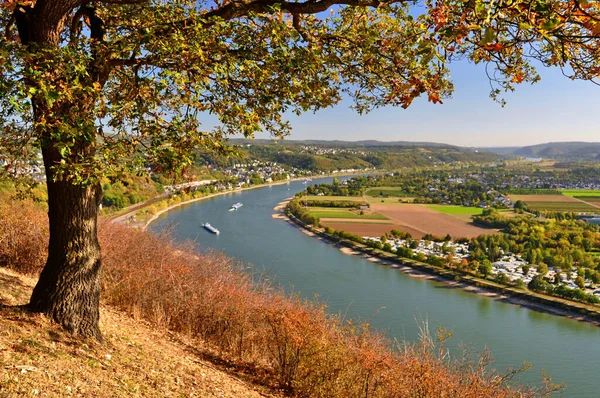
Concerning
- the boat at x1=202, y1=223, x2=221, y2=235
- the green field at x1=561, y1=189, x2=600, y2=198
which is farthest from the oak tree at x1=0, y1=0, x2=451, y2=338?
the green field at x1=561, y1=189, x2=600, y2=198

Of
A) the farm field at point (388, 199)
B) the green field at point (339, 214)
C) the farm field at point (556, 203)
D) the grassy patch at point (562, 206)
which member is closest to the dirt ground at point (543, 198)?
the farm field at point (556, 203)

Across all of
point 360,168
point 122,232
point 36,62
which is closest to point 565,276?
point 122,232

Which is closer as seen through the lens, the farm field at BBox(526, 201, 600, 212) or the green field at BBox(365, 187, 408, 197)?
the farm field at BBox(526, 201, 600, 212)

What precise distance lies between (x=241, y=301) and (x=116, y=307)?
4.87ft

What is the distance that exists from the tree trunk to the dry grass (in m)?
0.24

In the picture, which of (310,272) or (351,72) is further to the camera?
(310,272)

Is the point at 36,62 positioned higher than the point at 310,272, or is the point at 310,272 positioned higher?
the point at 36,62

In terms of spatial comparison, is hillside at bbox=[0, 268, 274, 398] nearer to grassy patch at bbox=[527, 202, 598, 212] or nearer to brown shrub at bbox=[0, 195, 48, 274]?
brown shrub at bbox=[0, 195, 48, 274]

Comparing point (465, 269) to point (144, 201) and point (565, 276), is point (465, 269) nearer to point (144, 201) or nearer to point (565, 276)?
point (565, 276)

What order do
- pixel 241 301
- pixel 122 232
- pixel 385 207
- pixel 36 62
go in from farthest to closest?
pixel 385 207 < pixel 122 232 < pixel 241 301 < pixel 36 62

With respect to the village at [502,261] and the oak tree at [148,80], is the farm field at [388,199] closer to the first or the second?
the village at [502,261]

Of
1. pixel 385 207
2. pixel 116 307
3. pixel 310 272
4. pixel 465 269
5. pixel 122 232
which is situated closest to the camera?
pixel 116 307

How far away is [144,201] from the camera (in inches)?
1661

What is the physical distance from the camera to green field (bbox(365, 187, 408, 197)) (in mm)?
58356
